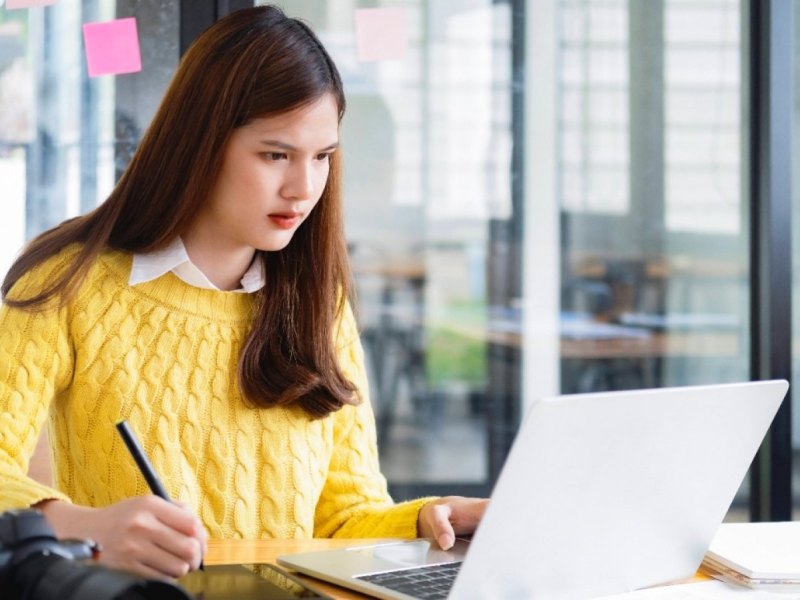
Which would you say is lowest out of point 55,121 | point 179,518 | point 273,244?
point 179,518

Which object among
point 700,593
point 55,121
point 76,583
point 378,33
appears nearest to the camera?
point 76,583

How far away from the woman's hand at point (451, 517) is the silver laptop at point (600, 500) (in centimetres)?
10

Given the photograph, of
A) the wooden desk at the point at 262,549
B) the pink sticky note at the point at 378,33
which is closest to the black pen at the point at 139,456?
the wooden desk at the point at 262,549

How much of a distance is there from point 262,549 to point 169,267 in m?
0.46

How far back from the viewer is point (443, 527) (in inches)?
51.2

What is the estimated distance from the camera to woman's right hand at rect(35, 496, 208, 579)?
100 cm

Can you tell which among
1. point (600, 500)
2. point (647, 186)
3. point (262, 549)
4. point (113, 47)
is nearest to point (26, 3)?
point (113, 47)

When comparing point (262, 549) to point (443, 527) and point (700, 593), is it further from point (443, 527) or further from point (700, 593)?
point (700, 593)

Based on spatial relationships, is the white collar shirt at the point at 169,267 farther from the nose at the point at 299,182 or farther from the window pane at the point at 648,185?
the window pane at the point at 648,185

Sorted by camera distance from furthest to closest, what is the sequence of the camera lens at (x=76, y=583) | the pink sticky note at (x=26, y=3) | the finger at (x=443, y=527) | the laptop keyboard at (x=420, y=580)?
the pink sticky note at (x=26, y=3)
the finger at (x=443, y=527)
the laptop keyboard at (x=420, y=580)
the camera lens at (x=76, y=583)

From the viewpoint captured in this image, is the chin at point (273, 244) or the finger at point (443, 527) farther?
the chin at point (273, 244)

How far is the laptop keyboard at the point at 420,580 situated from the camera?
1043mm

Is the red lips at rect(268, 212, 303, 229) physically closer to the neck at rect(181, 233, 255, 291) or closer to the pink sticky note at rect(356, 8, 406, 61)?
the neck at rect(181, 233, 255, 291)

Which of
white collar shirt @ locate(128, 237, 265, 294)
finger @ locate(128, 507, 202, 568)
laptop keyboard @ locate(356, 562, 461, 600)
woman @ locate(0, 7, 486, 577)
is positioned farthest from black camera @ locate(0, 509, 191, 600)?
white collar shirt @ locate(128, 237, 265, 294)
